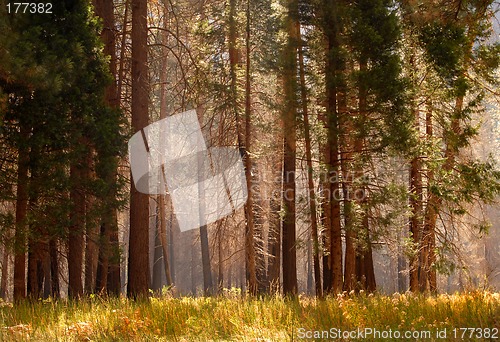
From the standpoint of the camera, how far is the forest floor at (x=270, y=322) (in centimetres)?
604

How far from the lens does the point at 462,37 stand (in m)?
12.4

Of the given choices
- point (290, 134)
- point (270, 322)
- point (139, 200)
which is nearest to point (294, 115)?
point (290, 134)

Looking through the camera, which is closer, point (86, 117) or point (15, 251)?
point (15, 251)

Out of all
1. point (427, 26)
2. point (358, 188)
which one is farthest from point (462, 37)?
point (358, 188)

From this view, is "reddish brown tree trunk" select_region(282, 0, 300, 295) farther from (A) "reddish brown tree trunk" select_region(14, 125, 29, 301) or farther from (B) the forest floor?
(A) "reddish brown tree trunk" select_region(14, 125, 29, 301)

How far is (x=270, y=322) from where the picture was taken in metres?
6.91

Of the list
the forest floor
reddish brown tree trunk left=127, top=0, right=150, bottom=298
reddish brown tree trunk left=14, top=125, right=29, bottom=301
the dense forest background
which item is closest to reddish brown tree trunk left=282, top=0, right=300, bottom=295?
the dense forest background

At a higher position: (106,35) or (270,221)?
(106,35)

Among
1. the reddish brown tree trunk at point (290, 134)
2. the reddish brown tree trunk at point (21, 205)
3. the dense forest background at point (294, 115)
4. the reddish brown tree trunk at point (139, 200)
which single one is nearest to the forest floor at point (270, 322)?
the dense forest background at point (294, 115)

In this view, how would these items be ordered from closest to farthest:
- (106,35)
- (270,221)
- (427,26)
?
(427,26)
(106,35)
(270,221)

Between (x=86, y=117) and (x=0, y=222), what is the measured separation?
9.42 feet

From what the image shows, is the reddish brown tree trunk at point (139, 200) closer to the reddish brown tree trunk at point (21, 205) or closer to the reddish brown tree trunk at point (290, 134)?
the reddish brown tree trunk at point (21, 205)

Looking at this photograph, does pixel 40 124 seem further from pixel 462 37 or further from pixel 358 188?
pixel 462 37

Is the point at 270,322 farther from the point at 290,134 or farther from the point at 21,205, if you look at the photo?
the point at 290,134
